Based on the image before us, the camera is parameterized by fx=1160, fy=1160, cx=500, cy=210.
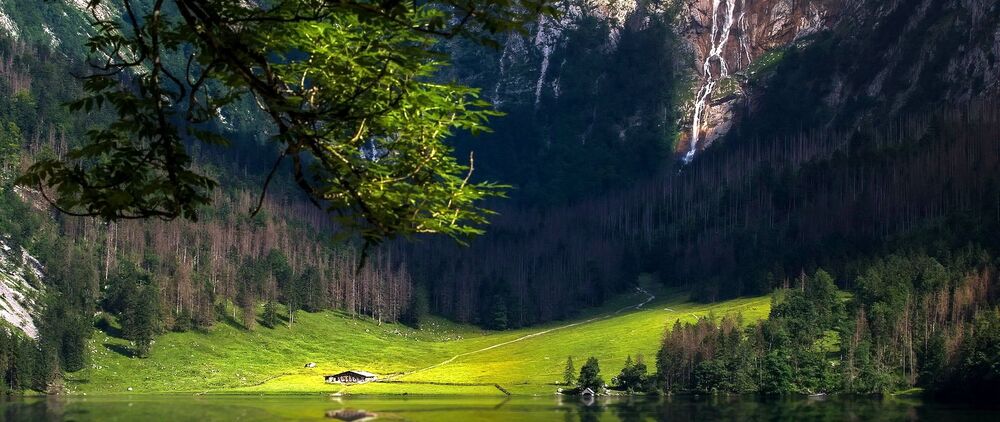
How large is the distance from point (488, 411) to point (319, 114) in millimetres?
153702

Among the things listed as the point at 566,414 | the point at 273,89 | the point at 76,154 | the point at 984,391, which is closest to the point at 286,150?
the point at 273,89

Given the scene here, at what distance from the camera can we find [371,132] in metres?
17.1

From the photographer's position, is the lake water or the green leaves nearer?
the green leaves

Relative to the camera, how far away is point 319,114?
51.8ft

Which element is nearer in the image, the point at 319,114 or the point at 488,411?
the point at 319,114

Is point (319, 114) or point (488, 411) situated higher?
point (319, 114)

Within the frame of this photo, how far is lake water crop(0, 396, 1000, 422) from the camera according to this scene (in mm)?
149750

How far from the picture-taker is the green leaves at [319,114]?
15742mm

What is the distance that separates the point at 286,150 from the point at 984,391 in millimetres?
204933

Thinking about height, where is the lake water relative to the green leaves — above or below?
below

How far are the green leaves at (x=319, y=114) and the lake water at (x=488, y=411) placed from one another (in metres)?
131

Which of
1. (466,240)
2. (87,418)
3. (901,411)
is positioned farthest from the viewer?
(901,411)

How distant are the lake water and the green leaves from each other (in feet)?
428

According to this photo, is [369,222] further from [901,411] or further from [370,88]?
[901,411]
